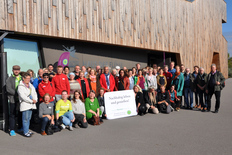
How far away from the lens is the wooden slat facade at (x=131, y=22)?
9.09 meters

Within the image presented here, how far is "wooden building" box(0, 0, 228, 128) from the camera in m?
9.32

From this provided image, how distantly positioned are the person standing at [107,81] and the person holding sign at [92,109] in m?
1.16

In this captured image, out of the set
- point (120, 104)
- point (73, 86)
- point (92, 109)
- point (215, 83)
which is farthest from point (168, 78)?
point (73, 86)

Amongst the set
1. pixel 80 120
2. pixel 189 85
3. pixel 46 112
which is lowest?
pixel 80 120

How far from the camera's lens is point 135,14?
14.3 m

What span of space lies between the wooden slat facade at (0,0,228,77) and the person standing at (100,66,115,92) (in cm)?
353

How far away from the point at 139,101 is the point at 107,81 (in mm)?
1462

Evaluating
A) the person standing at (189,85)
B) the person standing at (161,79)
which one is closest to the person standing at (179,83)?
the person standing at (189,85)

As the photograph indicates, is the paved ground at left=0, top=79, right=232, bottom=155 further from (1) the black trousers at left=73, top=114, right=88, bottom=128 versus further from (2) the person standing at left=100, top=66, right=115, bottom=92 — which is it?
(2) the person standing at left=100, top=66, right=115, bottom=92

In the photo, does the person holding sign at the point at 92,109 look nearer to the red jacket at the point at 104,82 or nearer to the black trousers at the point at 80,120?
the black trousers at the point at 80,120

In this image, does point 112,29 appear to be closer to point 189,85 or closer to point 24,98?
point 189,85

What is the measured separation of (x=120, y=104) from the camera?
8.02 meters

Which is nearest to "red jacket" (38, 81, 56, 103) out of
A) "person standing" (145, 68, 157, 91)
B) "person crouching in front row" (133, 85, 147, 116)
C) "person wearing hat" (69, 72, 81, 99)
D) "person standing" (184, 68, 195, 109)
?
"person wearing hat" (69, 72, 81, 99)

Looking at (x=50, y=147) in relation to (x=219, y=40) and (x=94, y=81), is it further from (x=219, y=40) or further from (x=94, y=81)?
(x=219, y=40)
